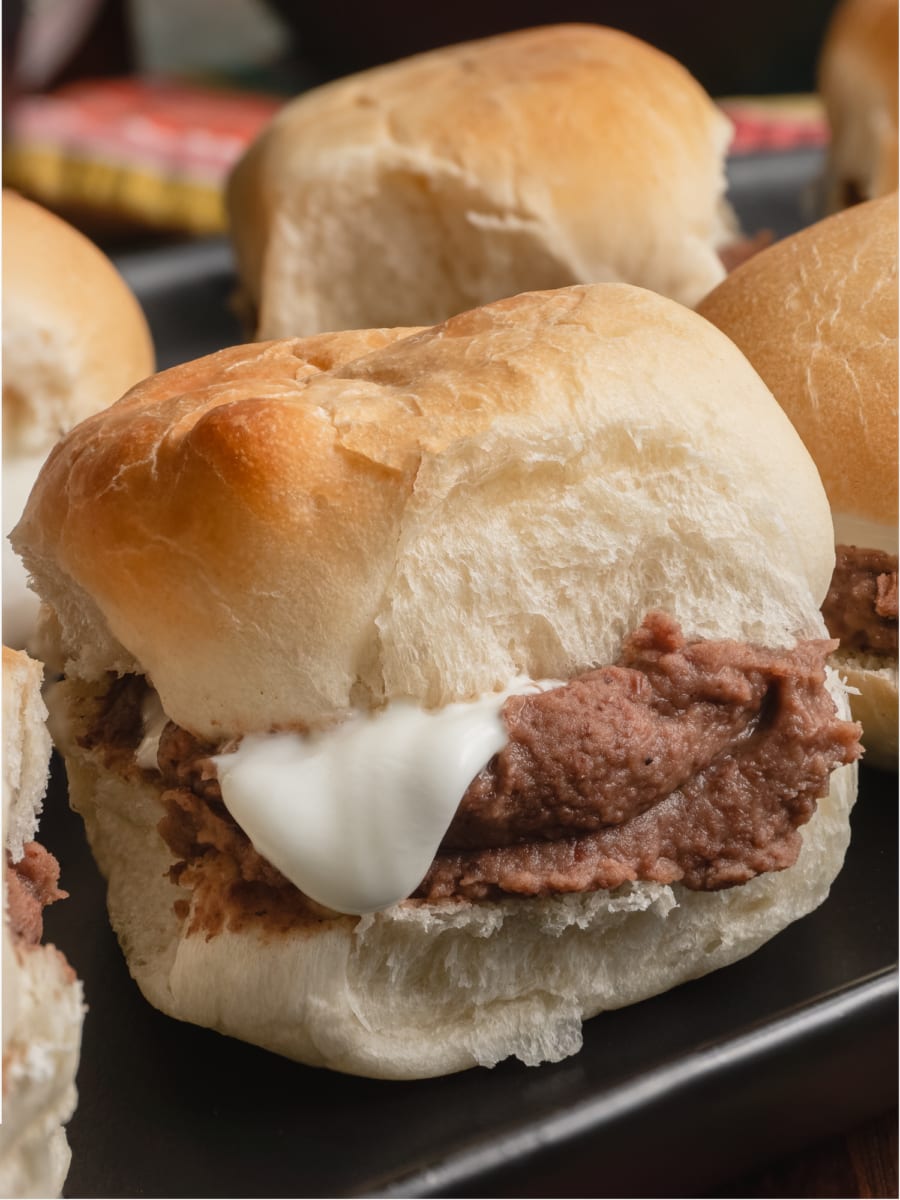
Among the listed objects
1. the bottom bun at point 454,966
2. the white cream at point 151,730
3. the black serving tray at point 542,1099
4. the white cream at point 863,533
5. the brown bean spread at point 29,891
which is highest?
the white cream at point 863,533

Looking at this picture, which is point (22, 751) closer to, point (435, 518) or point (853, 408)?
point (435, 518)

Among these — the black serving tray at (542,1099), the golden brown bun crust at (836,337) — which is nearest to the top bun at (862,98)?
the golden brown bun crust at (836,337)

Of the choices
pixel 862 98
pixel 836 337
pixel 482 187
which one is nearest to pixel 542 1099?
pixel 836 337

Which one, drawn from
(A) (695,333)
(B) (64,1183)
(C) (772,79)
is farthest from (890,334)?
(C) (772,79)

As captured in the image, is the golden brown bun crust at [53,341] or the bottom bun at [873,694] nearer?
the bottom bun at [873,694]

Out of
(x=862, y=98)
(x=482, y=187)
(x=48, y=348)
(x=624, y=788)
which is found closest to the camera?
(x=624, y=788)

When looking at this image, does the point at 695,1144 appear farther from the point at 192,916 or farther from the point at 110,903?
the point at 110,903

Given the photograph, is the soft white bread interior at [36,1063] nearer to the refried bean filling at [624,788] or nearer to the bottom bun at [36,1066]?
the bottom bun at [36,1066]
